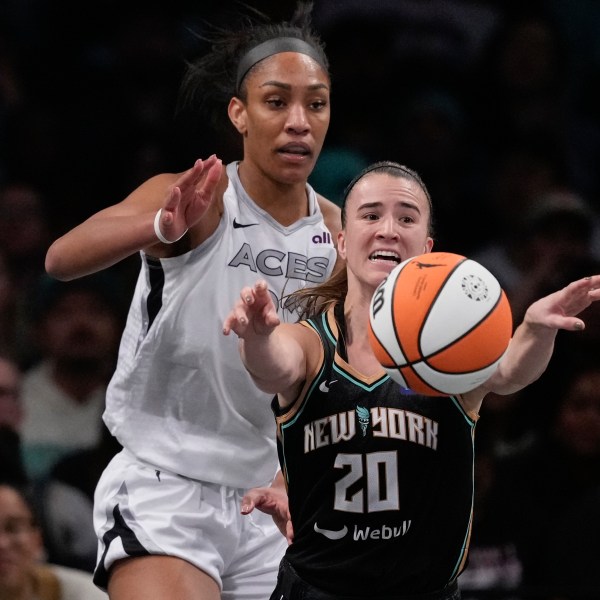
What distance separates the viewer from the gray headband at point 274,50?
180 inches

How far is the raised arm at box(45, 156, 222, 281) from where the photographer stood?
12.7ft

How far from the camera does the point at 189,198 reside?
391cm

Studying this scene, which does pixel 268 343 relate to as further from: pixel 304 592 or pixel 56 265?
pixel 56 265

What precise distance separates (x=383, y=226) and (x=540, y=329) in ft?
1.91

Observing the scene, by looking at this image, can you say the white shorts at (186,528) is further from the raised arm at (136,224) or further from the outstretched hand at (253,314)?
the outstretched hand at (253,314)

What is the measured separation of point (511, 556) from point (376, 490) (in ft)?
8.23

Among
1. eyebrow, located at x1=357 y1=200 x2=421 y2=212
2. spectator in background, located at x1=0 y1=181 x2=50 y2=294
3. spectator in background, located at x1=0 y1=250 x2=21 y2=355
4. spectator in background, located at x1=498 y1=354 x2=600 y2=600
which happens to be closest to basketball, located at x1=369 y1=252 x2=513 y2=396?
eyebrow, located at x1=357 y1=200 x2=421 y2=212

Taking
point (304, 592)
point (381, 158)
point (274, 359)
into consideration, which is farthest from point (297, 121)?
point (381, 158)

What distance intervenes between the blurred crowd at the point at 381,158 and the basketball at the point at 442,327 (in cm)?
266

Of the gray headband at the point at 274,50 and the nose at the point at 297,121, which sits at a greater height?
the gray headband at the point at 274,50

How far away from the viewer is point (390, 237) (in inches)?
146

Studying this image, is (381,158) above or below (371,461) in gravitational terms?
above

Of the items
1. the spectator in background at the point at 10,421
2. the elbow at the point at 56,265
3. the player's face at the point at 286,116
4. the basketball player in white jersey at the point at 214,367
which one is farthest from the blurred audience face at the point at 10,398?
the player's face at the point at 286,116

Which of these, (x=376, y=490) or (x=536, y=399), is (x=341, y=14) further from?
(x=376, y=490)
